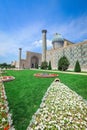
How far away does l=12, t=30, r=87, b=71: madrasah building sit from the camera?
2920 cm

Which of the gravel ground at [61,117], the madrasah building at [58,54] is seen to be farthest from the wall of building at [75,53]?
the gravel ground at [61,117]

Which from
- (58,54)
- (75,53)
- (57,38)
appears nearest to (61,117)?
(75,53)

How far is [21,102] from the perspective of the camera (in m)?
4.44

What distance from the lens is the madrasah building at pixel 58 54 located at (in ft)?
95.8

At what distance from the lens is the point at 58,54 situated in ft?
126

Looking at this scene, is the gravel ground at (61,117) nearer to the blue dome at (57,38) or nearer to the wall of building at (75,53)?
the wall of building at (75,53)

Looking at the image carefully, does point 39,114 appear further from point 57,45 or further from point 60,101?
point 57,45

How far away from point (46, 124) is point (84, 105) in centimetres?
178

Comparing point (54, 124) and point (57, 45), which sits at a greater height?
point (57, 45)

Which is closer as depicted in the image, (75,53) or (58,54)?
(75,53)

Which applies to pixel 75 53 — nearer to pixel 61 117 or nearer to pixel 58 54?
pixel 58 54

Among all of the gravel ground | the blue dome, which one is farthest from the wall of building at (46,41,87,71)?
the gravel ground

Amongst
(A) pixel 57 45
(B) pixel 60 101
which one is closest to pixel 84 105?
(B) pixel 60 101

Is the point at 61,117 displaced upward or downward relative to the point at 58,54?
downward
